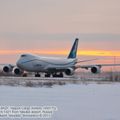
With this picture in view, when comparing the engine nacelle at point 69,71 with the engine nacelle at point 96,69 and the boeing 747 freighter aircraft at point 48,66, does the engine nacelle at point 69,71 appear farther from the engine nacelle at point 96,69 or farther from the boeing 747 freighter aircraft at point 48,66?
the engine nacelle at point 96,69

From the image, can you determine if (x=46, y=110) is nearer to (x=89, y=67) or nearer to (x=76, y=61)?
(x=89, y=67)

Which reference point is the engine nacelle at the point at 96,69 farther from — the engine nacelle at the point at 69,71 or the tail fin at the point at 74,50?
the tail fin at the point at 74,50

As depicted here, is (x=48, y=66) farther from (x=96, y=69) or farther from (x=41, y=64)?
(x=96, y=69)

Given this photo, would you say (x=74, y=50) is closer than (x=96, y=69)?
No

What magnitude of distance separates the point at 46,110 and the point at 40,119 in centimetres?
144

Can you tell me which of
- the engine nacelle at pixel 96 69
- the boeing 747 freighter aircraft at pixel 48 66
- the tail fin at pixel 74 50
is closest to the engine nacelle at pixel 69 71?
the boeing 747 freighter aircraft at pixel 48 66

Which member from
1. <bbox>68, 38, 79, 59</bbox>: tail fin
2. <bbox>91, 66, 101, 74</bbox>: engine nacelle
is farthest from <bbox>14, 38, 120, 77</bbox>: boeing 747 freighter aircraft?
<bbox>68, 38, 79, 59</bbox>: tail fin

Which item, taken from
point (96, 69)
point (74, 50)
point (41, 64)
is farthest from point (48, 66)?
point (74, 50)

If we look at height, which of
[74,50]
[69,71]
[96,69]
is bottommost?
[69,71]

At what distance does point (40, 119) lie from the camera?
509 inches

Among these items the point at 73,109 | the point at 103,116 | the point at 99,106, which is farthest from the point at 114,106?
the point at 103,116

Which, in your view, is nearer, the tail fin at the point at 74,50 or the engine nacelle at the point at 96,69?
the engine nacelle at the point at 96,69

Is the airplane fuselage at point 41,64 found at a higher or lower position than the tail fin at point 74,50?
lower

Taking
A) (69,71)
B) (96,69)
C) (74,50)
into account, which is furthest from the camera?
(74,50)
